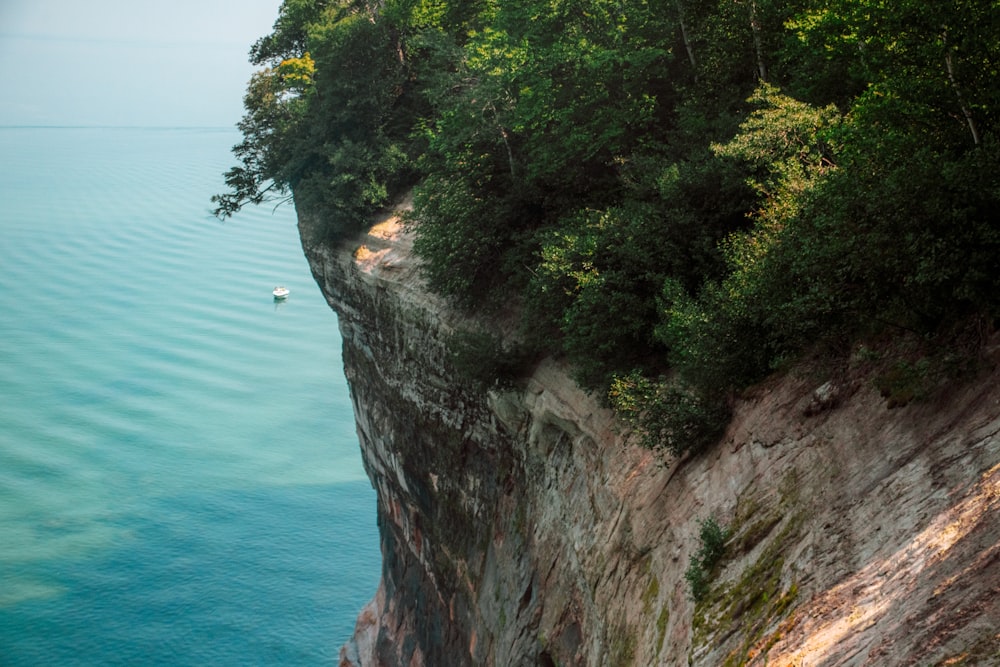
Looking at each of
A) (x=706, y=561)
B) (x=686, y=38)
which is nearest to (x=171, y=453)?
(x=686, y=38)

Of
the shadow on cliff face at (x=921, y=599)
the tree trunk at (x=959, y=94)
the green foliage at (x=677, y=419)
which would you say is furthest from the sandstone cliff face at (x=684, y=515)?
the tree trunk at (x=959, y=94)

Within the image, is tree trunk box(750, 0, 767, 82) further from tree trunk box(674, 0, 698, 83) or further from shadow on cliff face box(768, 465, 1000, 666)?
shadow on cliff face box(768, 465, 1000, 666)

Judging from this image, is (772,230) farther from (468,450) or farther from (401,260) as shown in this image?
(401,260)

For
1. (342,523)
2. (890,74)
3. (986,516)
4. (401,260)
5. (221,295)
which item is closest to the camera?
(986,516)

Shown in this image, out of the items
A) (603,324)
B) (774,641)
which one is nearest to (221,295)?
(603,324)

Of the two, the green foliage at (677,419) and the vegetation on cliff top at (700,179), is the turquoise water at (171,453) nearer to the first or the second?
the vegetation on cliff top at (700,179)
